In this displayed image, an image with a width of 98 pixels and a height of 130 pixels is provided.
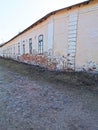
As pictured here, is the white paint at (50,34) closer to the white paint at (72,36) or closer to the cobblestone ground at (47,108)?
the white paint at (72,36)

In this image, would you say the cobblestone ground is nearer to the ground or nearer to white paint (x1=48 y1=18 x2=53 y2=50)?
the ground

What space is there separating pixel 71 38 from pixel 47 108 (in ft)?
21.6

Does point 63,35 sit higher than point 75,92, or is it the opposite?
point 63,35

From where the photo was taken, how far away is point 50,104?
6.79 m

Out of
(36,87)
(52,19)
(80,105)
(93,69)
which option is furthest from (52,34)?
(80,105)

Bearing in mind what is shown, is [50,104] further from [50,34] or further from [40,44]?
[40,44]

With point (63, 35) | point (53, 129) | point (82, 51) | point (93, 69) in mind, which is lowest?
point (53, 129)

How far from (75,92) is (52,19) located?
23.8ft

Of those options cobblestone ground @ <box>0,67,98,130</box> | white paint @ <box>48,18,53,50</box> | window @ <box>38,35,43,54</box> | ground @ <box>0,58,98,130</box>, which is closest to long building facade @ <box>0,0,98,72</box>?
white paint @ <box>48,18,53,50</box>

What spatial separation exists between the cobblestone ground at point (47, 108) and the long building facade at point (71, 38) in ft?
10.6

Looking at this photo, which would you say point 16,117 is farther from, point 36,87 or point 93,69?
point 93,69

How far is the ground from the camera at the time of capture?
18.0 ft

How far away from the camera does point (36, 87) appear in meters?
8.87

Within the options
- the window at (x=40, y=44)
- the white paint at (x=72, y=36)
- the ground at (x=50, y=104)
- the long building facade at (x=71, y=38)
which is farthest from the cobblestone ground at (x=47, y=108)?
the window at (x=40, y=44)
